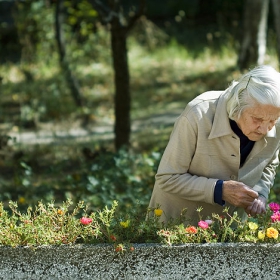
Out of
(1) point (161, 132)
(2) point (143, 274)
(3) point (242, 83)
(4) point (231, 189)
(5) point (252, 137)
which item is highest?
(3) point (242, 83)

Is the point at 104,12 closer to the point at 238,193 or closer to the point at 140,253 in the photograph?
the point at 238,193

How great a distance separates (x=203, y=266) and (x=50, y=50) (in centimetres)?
894

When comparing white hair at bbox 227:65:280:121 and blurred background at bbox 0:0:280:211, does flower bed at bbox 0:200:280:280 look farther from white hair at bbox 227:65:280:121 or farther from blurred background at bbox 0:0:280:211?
blurred background at bbox 0:0:280:211

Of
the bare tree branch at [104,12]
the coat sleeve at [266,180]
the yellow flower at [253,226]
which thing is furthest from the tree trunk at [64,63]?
the yellow flower at [253,226]

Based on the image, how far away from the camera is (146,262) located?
9.95 feet

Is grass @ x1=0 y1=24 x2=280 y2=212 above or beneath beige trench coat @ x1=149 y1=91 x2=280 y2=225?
beneath

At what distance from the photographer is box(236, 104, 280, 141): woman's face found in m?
3.03

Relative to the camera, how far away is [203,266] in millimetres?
3008

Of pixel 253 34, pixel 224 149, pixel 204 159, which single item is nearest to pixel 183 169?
pixel 204 159

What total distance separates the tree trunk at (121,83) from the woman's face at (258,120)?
328 cm

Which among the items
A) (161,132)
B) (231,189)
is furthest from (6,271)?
(161,132)

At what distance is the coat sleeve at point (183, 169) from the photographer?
3.22 m

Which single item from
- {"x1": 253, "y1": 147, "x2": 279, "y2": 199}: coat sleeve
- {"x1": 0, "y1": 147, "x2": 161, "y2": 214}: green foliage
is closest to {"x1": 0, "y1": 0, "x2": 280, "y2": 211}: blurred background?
{"x1": 0, "y1": 147, "x2": 161, "y2": 214}: green foliage

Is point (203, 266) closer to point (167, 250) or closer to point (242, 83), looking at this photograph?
point (167, 250)
